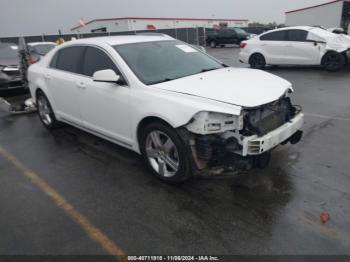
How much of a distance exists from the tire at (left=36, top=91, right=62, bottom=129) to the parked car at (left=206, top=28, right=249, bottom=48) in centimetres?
2408

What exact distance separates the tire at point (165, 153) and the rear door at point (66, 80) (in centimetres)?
161

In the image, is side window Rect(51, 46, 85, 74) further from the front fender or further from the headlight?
the headlight

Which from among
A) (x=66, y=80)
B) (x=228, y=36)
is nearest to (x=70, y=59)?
(x=66, y=80)

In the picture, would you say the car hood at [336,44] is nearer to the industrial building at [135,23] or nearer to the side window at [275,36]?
the side window at [275,36]

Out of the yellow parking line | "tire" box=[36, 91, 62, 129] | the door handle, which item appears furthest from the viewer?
"tire" box=[36, 91, 62, 129]

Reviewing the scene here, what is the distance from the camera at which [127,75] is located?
12.1ft

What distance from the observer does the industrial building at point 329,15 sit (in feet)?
103

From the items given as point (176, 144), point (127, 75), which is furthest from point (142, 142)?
point (127, 75)

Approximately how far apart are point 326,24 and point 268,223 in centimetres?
3606

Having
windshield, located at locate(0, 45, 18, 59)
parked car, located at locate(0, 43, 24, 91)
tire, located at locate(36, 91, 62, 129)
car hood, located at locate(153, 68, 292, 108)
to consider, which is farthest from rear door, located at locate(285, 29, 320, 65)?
windshield, located at locate(0, 45, 18, 59)

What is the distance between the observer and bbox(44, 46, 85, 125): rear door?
4.59m

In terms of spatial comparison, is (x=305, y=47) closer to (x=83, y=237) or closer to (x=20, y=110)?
(x=20, y=110)

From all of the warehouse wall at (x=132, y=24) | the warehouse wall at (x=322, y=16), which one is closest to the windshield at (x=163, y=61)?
the warehouse wall at (x=322, y=16)

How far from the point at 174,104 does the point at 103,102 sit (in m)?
1.29
